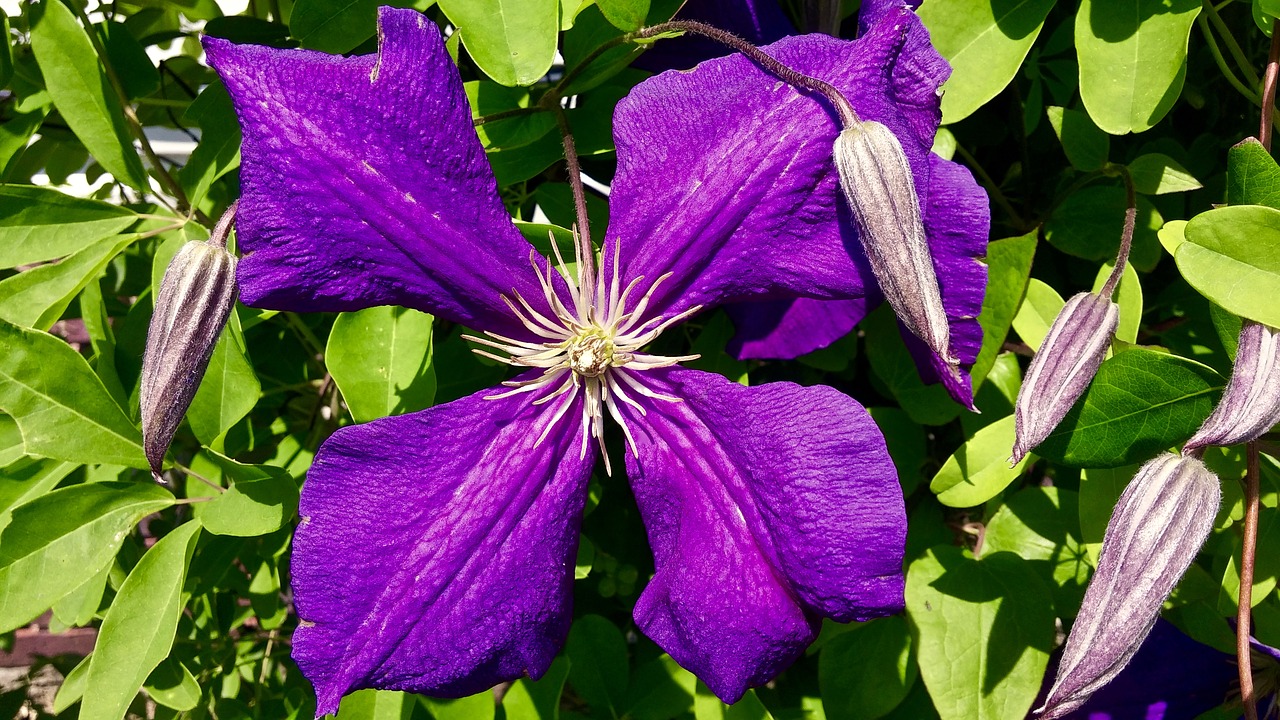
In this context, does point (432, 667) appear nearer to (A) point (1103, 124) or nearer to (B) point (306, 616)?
(B) point (306, 616)

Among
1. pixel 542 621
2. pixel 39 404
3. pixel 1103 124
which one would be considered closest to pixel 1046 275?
pixel 1103 124

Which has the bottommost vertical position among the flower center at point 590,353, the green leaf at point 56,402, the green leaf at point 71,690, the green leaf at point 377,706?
the green leaf at point 71,690

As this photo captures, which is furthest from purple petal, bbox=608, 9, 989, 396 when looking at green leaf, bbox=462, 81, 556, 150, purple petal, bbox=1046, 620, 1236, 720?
purple petal, bbox=1046, 620, 1236, 720

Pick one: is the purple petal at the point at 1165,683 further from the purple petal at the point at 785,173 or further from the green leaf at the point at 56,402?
the green leaf at the point at 56,402

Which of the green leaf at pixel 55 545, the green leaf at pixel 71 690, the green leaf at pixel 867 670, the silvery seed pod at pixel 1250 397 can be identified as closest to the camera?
the silvery seed pod at pixel 1250 397

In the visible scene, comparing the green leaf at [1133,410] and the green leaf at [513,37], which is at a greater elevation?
the green leaf at [513,37]

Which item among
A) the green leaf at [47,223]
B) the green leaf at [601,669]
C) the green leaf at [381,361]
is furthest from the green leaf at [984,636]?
the green leaf at [47,223]

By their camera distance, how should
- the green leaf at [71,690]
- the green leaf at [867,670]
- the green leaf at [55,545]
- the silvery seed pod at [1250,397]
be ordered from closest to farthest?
the silvery seed pod at [1250,397] < the green leaf at [55,545] < the green leaf at [867,670] < the green leaf at [71,690]
